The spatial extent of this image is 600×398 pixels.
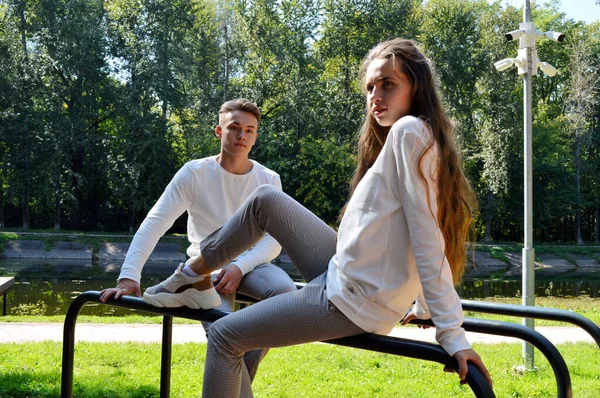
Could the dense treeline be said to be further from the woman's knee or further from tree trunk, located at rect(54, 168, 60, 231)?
the woman's knee

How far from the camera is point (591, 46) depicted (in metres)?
28.0

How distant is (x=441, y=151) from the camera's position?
189cm

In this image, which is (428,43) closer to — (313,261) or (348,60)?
(348,60)

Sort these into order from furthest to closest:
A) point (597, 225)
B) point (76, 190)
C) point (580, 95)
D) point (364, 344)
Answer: point (597, 225), point (580, 95), point (76, 190), point (364, 344)

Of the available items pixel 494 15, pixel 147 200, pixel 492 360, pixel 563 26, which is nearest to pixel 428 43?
pixel 494 15

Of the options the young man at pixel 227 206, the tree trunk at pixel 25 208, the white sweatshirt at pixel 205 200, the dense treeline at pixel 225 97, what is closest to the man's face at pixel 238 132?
the young man at pixel 227 206

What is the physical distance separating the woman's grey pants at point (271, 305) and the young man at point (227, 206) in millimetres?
547

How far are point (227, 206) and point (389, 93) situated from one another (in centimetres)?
121

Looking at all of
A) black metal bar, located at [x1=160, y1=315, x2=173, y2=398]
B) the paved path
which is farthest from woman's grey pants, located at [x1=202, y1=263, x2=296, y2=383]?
the paved path

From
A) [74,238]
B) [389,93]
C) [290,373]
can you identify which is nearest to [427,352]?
[389,93]

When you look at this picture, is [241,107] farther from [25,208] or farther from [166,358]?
[25,208]

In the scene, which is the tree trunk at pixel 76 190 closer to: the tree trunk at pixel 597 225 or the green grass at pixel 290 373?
the green grass at pixel 290 373

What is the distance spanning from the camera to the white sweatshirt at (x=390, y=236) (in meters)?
1.79

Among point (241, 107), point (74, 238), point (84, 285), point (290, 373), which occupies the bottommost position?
point (84, 285)
